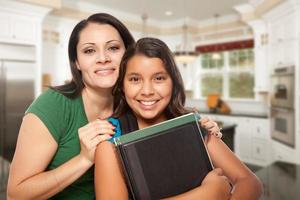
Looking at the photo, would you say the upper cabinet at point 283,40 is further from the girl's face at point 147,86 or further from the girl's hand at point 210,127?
the girl's face at point 147,86

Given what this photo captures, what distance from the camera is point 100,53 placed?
3.52 feet

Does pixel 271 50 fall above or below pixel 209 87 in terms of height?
above

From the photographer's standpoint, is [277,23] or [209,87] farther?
[209,87]

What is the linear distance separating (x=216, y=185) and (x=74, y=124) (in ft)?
1.95

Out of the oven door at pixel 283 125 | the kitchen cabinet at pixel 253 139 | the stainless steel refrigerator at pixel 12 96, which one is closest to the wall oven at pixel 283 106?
the oven door at pixel 283 125

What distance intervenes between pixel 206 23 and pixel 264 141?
114 inches

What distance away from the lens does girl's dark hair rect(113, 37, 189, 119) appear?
0.97 m

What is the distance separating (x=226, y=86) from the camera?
5977 millimetres

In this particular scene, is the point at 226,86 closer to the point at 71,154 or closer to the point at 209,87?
the point at 209,87

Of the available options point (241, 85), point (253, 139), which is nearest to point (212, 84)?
point (241, 85)

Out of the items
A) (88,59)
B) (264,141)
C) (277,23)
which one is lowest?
(264,141)

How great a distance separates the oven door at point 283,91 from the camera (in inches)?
142

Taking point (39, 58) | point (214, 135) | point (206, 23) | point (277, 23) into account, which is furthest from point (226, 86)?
point (214, 135)

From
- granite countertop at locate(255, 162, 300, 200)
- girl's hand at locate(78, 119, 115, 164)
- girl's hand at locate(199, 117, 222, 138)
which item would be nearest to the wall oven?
granite countertop at locate(255, 162, 300, 200)
